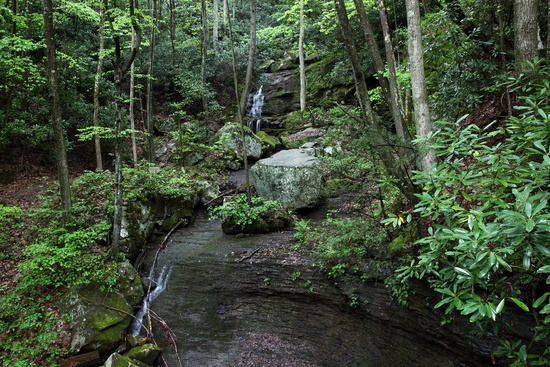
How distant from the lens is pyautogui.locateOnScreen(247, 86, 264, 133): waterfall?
18.7m

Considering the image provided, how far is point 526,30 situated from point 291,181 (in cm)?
627

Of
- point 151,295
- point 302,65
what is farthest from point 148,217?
point 302,65

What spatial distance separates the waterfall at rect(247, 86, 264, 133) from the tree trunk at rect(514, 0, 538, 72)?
581 inches

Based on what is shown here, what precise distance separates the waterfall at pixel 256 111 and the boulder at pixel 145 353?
1422 centimetres

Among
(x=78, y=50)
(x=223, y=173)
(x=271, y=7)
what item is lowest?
(x=223, y=173)

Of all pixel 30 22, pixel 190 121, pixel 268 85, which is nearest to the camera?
pixel 30 22

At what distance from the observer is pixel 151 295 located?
288 inches

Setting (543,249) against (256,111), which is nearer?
(543,249)

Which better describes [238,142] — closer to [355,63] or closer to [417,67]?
[355,63]

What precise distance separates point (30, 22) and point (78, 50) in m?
1.94

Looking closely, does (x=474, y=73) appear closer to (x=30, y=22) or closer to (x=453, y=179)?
(x=453, y=179)

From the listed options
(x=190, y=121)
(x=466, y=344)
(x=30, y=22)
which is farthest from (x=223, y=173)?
(x=466, y=344)

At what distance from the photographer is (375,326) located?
5133mm

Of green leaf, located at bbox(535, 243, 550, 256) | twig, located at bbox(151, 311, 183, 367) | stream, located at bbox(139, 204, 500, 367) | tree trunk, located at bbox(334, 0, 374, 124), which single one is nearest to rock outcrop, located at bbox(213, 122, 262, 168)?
stream, located at bbox(139, 204, 500, 367)
